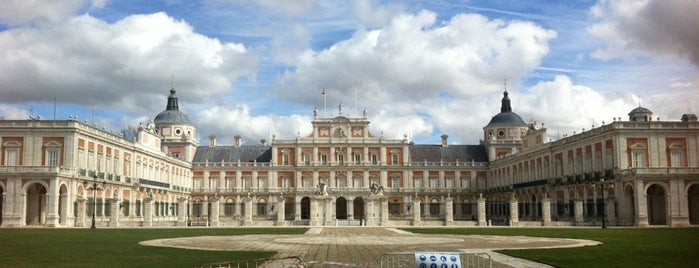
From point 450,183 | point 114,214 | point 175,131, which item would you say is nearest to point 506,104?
point 450,183

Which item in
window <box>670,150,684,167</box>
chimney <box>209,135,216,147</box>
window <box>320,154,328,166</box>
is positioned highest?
chimney <box>209,135,216,147</box>

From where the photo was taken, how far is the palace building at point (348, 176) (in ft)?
167

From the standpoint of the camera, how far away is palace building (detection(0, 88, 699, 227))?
51031 millimetres

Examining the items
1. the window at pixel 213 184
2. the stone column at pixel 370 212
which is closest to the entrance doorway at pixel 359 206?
Answer: the window at pixel 213 184

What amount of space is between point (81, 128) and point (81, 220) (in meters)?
7.22

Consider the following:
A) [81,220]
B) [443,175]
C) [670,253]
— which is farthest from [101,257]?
[443,175]

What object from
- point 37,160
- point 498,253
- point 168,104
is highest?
point 168,104

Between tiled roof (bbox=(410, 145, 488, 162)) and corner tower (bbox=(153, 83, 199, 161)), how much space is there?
28.4m

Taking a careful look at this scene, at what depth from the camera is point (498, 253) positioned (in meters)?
22.3

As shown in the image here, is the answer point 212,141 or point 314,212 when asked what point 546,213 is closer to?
point 314,212

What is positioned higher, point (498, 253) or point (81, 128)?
point (81, 128)

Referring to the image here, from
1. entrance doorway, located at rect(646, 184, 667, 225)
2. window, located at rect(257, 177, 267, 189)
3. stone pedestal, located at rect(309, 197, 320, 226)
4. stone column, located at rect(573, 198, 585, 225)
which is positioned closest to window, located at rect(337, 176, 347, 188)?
window, located at rect(257, 177, 267, 189)

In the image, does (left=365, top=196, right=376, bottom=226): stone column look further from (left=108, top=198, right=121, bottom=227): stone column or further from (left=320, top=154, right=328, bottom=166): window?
(left=320, top=154, right=328, bottom=166): window

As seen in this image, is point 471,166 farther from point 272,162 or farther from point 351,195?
point 272,162
